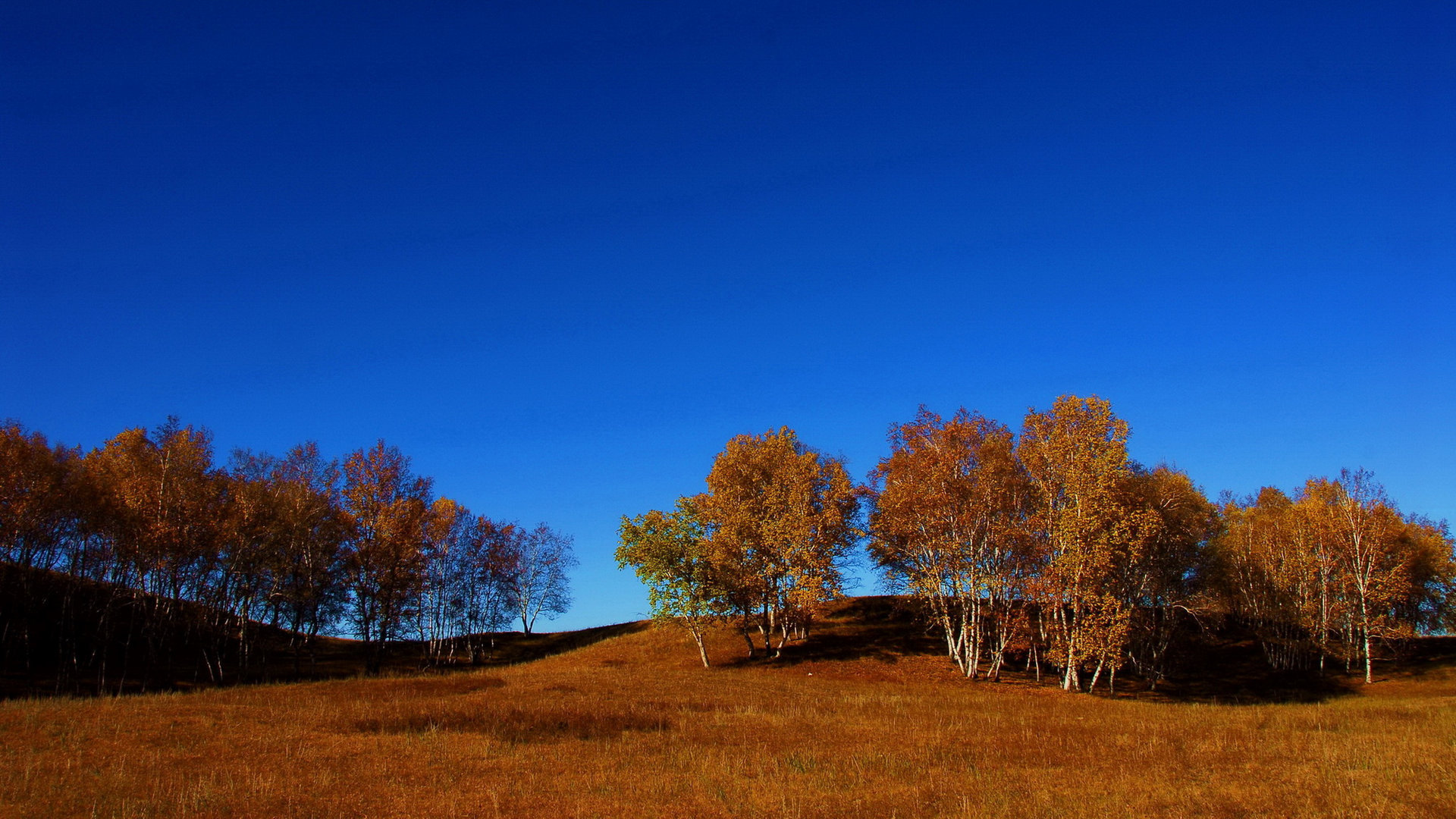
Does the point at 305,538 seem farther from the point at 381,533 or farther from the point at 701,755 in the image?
the point at 701,755

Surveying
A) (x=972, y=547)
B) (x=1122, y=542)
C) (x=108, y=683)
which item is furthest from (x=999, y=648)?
(x=108, y=683)

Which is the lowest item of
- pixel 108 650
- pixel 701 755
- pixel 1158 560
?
pixel 108 650

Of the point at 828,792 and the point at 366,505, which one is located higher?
the point at 366,505

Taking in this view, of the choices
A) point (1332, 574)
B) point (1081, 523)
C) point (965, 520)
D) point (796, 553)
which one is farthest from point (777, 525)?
Result: point (1332, 574)

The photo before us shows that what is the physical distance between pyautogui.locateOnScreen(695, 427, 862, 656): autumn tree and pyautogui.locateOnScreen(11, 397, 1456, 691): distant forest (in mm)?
202

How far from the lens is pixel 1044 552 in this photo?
155ft

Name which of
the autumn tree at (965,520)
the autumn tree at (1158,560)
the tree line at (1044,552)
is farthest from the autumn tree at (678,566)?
the autumn tree at (1158,560)

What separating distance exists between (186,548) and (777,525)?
3994cm

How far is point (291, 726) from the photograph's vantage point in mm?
27484

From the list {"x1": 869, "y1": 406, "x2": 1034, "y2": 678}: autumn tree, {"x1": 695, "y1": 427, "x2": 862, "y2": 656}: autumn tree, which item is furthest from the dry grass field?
{"x1": 695, "y1": 427, "x2": 862, "y2": 656}: autumn tree

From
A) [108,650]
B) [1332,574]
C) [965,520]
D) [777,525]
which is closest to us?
[965,520]

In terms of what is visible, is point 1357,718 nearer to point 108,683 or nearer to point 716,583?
point 716,583

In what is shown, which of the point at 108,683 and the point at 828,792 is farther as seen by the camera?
the point at 108,683

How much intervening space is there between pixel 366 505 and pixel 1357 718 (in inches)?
2366
